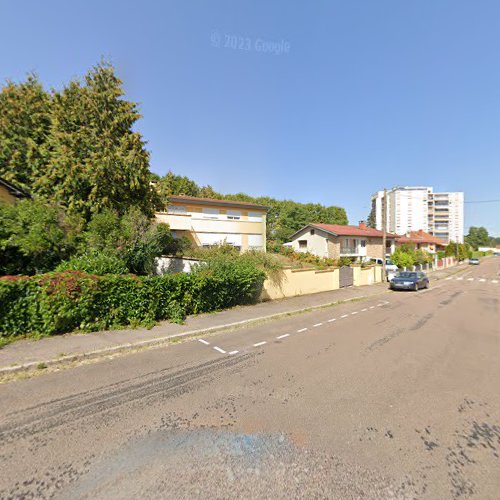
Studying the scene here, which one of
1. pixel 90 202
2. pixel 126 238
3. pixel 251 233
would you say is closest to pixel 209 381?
pixel 126 238

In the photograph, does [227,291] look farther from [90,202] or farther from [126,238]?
[90,202]

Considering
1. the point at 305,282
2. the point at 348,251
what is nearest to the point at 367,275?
the point at 305,282

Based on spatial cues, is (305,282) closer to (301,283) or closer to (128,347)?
(301,283)

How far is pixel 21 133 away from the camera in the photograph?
532 inches

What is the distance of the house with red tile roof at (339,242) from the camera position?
31328mm

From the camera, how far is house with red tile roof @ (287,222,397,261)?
31328 millimetres

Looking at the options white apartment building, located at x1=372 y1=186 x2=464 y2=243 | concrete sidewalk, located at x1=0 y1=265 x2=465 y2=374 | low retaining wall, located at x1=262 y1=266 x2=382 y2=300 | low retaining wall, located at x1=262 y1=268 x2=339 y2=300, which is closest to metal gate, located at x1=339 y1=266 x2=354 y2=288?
low retaining wall, located at x1=262 y1=266 x2=382 y2=300

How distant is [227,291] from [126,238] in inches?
199

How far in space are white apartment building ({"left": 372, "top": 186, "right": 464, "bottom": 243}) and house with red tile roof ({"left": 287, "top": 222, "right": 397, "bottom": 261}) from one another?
5643 centimetres

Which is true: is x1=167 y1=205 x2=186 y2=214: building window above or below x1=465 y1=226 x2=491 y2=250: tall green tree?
below

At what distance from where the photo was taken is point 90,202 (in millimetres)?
11711

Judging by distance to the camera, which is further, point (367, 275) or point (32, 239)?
point (367, 275)

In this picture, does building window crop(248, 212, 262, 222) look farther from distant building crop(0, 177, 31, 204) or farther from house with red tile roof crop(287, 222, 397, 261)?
distant building crop(0, 177, 31, 204)

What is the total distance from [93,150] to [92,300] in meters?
8.78
